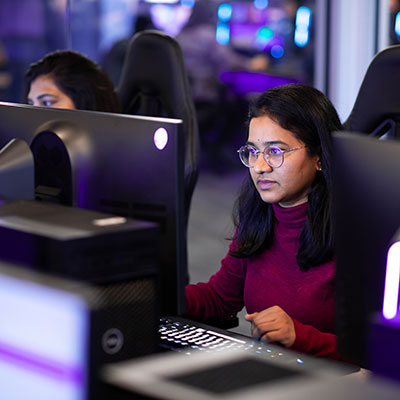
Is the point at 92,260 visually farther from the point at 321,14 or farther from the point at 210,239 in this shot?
the point at 210,239

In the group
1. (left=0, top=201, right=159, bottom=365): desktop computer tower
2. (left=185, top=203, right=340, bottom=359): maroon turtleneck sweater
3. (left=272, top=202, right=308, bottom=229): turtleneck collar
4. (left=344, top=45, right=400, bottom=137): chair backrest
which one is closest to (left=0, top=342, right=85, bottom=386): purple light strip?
(left=0, top=201, right=159, bottom=365): desktop computer tower

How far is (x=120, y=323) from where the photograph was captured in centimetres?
104

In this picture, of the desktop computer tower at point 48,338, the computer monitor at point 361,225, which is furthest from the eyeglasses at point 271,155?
the desktop computer tower at point 48,338

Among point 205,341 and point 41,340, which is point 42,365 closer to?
point 41,340

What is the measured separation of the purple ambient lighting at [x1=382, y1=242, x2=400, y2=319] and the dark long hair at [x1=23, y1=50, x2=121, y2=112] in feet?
5.12

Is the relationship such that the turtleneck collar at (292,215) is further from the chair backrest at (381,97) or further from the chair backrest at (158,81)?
the chair backrest at (158,81)

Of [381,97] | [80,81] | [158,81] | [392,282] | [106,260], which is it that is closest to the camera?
[392,282]

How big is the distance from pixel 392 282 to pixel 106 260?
0.36 meters

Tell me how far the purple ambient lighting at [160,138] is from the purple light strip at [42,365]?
1.68 ft

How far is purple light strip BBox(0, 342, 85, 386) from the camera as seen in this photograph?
0.75 meters

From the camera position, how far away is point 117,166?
4.34 ft

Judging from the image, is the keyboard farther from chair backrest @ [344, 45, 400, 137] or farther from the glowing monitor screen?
chair backrest @ [344, 45, 400, 137]

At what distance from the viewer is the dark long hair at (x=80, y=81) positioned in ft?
7.66

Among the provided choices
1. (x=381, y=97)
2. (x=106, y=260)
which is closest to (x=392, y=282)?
(x=106, y=260)
